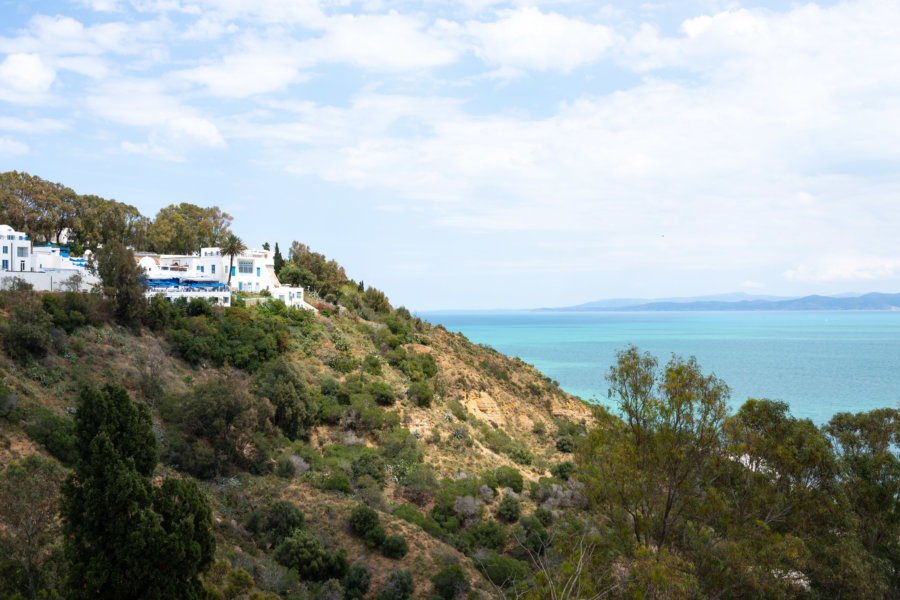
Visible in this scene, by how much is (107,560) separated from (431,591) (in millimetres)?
10601

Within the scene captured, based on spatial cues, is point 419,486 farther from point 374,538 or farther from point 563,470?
point 563,470

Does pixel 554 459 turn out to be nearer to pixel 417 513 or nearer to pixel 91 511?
pixel 417 513

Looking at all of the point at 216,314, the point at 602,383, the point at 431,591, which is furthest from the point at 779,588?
the point at 602,383

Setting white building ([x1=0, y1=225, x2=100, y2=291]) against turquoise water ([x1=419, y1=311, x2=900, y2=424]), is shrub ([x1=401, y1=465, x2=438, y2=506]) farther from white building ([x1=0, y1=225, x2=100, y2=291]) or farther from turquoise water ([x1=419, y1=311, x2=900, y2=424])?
turquoise water ([x1=419, y1=311, x2=900, y2=424])

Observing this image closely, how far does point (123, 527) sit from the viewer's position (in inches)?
549

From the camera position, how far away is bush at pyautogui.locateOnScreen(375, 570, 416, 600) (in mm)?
19094

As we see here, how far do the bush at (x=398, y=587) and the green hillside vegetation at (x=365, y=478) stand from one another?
3.9 inches

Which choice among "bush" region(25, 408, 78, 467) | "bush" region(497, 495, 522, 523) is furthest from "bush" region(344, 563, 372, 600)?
"bush" region(25, 408, 78, 467)

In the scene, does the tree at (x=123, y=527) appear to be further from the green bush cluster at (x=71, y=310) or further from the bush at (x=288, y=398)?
the green bush cluster at (x=71, y=310)

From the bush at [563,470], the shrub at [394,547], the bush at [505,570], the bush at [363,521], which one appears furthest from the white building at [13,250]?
the bush at [563,470]

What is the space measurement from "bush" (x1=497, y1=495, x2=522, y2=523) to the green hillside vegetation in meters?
0.10

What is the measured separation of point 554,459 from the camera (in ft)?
128

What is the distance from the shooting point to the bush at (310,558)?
20.0 metres

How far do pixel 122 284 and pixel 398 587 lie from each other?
25.4m
